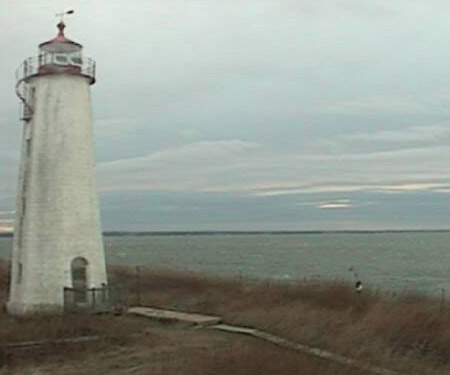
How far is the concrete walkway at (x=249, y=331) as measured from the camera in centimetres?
1003

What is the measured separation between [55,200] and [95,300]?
2425 mm

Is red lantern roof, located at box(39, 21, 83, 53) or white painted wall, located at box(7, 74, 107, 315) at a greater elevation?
red lantern roof, located at box(39, 21, 83, 53)

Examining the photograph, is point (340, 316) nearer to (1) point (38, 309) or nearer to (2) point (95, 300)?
(2) point (95, 300)

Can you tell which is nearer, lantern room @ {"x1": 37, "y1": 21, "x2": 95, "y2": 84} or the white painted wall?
the white painted wall

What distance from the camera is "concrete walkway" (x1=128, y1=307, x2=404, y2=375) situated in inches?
395

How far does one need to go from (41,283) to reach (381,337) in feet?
25.1

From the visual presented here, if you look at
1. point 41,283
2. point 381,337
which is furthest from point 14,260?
point 381,337

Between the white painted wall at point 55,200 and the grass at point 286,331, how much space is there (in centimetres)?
99

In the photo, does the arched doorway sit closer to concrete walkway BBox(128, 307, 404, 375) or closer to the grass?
the grass

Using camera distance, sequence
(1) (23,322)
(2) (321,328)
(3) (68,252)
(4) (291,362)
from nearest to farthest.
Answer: (4) (291,362)
(2) (321,328)
(1) (23,322)
(3) (68,252)

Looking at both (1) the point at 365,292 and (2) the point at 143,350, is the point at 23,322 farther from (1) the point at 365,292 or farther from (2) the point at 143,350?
(1) the point at 365,292

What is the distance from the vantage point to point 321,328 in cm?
1325

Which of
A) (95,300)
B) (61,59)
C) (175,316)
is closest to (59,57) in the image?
(61,59)

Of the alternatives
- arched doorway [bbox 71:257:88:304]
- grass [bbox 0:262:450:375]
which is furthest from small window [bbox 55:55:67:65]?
grass [bbox 0:262:450:375]
